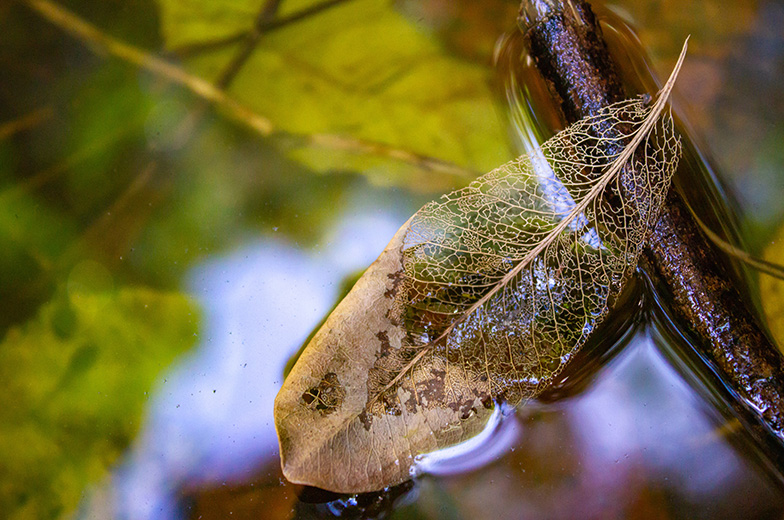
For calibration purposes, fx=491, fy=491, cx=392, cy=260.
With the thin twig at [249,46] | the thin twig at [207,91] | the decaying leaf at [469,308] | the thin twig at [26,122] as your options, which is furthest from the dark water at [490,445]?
the thin twig at [26,122]

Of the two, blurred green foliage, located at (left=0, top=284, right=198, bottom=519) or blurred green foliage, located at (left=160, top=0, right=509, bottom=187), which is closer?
blurred green foliage, located at (left=0, top=284, right=198, bottom=519)

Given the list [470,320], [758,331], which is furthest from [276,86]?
[758,331]

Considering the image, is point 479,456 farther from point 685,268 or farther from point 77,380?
point 77,380

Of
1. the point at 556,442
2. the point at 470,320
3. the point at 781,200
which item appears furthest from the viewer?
the point at 781,200

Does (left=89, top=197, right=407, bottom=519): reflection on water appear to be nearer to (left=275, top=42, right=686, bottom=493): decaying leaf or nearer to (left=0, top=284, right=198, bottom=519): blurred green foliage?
(left=0, top=284, right=198, bottom=519): blurred green foliage

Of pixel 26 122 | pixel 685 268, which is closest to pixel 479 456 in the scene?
pixel 685 268

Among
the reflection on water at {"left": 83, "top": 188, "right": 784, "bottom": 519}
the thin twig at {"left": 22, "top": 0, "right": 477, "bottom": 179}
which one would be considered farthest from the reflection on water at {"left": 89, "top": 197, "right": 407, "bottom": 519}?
the thin twig at {"left": 22, "top": 0, "right": 477, "bottom": 179}

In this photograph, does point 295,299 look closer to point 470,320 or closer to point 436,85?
point 470,320
